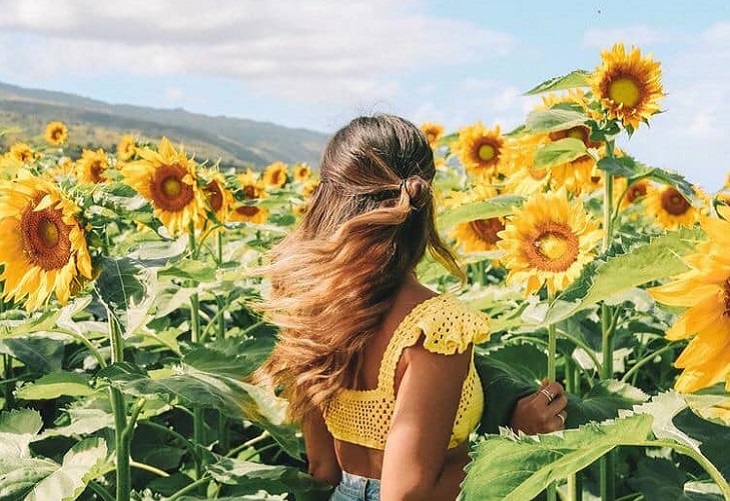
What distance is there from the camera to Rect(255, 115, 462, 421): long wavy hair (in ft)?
7.72

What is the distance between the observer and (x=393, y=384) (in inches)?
91.8

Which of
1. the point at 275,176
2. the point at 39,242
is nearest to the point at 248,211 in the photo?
the point at 275,176

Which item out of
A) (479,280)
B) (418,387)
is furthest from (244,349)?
(479,280)

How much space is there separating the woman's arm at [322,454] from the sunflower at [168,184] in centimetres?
154

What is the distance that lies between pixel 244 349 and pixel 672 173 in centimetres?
145

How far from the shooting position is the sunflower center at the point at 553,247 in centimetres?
315

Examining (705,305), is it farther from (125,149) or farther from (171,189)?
(125,149)

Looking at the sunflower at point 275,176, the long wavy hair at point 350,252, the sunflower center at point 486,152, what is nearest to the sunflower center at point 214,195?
the long wavy hair at point 350,252

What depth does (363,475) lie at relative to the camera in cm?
252

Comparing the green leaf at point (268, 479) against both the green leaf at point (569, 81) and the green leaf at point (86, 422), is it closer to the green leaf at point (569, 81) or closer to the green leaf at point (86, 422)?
the green leaf at point (86, 422)

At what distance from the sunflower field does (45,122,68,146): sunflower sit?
24.6ft

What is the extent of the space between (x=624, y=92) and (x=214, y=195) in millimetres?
2052

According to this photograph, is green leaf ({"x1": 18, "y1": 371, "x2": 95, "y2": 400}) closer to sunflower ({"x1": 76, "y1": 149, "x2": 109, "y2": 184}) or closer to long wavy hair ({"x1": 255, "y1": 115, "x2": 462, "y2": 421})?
long wavy hair ({"x1": 255, "y1": 115, "x2": 462, "y2": 421})

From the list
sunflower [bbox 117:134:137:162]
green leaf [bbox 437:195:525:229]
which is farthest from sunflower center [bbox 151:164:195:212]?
sunflower [bbox 117:134:137:162]
